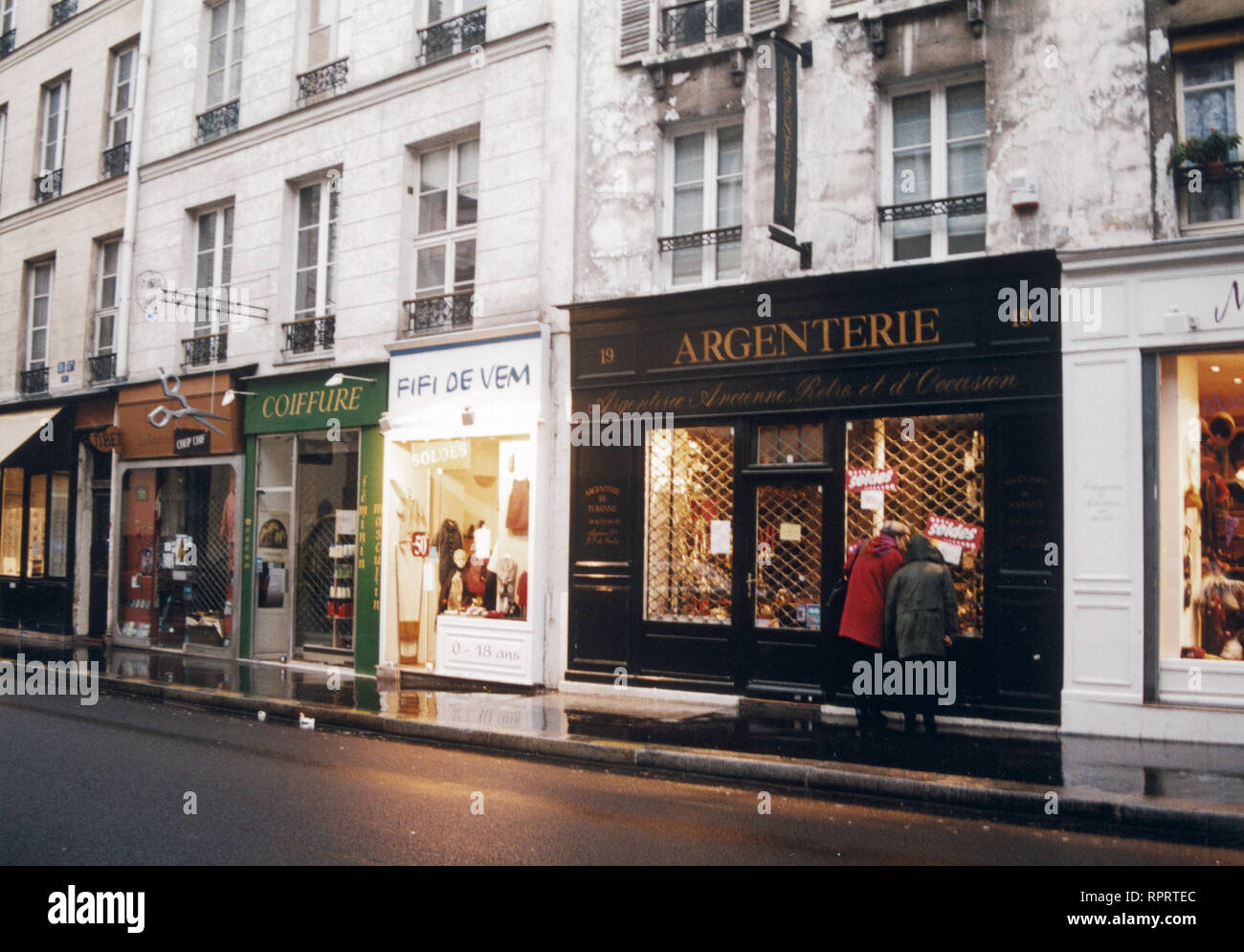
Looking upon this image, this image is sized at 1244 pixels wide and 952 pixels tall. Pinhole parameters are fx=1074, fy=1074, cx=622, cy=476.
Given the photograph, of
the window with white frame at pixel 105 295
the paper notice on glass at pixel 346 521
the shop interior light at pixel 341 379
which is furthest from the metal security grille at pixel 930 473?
the window with white frame at pixel 105 295

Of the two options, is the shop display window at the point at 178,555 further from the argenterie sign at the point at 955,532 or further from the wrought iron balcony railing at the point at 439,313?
the argenterie sign at the point at 955,532

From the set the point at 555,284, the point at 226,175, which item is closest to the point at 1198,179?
the point at 555,284

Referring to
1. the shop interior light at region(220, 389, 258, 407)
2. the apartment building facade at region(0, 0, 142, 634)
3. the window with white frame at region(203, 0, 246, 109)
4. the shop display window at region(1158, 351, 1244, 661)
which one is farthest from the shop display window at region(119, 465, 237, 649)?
the shop display window at region(1158, 351, 1244, 661)

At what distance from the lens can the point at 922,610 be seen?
29.6 ft

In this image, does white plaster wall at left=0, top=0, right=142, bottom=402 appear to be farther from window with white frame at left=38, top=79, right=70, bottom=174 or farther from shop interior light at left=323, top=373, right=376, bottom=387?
shop interior light at left=323, top=373, right=376, bottom=387

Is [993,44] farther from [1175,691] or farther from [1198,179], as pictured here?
[1175,691]

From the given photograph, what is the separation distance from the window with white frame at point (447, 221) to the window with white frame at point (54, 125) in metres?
9.99

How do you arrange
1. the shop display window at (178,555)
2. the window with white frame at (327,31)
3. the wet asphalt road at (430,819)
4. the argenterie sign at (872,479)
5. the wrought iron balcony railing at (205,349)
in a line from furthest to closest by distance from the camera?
the wrought iron balcony railing at (205,349) → the shop display window at (178,555) → the window with white frame at (327,31) → the argenterie sign at (872,479) → the wet asphalt road at (430,819)

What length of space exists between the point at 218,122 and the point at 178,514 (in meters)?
6.35

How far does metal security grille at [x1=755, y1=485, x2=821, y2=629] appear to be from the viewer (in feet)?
36.0

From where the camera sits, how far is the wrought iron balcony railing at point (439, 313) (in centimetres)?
1383

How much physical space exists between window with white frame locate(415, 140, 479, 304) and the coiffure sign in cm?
82
